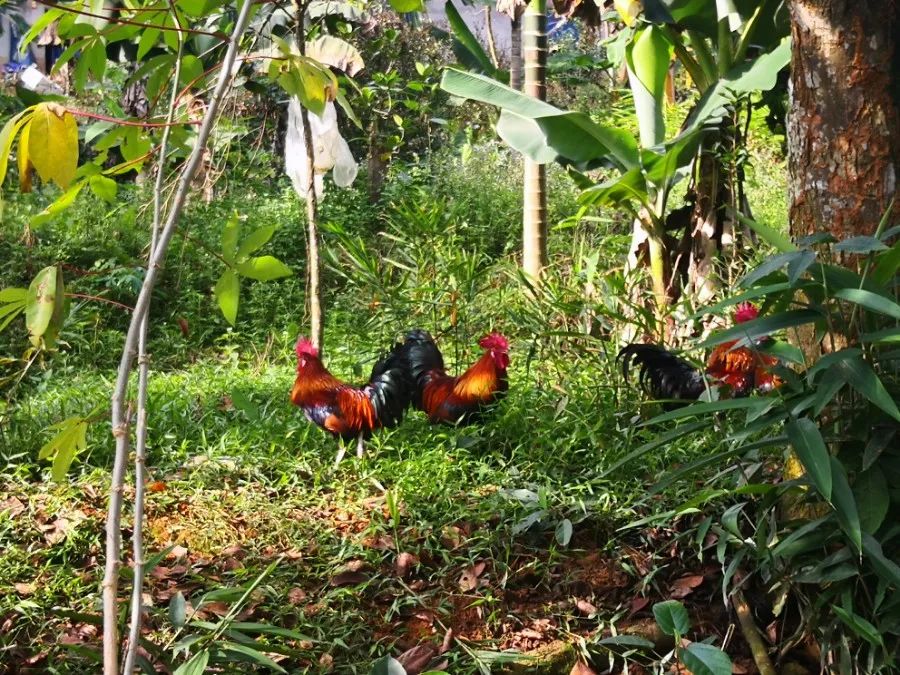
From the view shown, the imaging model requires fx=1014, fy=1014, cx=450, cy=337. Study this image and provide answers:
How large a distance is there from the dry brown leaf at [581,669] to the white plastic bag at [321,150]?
11.7 feet

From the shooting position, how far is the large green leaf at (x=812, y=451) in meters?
2.19

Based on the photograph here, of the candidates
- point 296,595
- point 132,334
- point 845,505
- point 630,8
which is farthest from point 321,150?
point 132,334

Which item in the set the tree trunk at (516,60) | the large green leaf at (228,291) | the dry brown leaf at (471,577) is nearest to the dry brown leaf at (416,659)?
the dry brown leaf at (471,577)

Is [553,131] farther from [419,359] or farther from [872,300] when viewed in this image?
[872,300]

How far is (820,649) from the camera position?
2.70m

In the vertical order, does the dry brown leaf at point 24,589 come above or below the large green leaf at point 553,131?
below

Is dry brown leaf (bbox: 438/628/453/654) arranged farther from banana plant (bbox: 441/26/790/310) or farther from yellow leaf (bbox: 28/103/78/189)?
banana plant (bbox: 441/26/790/310)

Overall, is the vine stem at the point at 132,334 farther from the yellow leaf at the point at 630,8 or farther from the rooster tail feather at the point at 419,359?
the yellow leaf at the point at 630,8

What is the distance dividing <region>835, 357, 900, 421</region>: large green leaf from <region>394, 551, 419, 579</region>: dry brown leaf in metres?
1.46

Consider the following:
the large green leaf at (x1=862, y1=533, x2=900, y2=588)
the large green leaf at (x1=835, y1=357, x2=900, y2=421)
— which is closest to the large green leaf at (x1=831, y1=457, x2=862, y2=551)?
the large green leaf at (x1=862, y1=533, x2=900, y2=588)

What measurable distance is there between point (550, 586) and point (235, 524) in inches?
42.8

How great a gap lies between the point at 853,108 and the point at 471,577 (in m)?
1.74

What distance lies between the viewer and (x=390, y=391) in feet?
13.1

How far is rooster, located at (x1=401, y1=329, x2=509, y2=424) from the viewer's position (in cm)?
405
